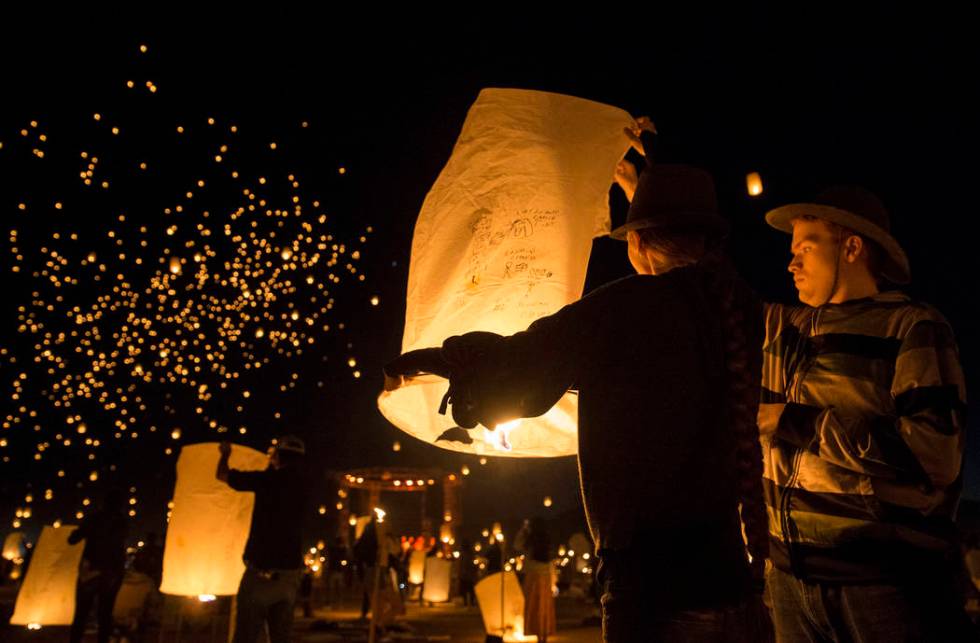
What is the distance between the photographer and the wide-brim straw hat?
232cm

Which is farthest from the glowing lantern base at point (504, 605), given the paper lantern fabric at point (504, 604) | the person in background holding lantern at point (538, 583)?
the person in background holding lantern at point (538, 583)

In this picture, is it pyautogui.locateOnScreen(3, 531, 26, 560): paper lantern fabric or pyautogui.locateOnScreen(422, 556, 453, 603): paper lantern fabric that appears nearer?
pyautogui.locateOnScreen(422, 556, 453, 603): paper lantern fabric

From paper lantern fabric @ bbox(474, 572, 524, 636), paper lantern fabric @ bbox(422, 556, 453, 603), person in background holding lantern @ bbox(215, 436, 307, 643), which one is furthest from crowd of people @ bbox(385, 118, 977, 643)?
paper lantern fabric @ bbox(422, 556, 453, 603)

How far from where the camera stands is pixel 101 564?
27.1 feet

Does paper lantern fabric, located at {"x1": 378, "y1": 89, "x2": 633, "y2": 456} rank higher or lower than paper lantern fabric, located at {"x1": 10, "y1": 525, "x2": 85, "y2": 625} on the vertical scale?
higher

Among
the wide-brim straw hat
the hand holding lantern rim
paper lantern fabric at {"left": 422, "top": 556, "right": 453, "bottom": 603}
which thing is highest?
the hand holding lantern rim

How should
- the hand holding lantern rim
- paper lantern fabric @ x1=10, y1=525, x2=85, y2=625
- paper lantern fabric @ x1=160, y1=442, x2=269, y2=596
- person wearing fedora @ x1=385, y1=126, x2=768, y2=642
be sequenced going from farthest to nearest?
paper lantern fabric @ x1=10, y1=525, x2=85, y2=625 < paper lantern fabric @ x1=160, y1=442, x2=269, y2=596 < the hand holding lantern rim < person wearing fedora @ x1=385, y1=126, x2=768, y2=642

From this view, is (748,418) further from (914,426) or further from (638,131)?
(638,131)

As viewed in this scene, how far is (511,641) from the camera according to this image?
32.0 feet

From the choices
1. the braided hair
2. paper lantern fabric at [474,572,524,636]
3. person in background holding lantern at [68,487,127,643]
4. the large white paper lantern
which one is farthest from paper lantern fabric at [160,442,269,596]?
the large white paper lantern

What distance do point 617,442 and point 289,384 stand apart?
22470 millimetres

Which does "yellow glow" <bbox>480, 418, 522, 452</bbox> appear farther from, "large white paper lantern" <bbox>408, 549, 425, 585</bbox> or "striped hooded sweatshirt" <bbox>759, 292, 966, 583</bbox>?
"large white paper lantern" <bbox>408, 549, 425, 585</bbox>

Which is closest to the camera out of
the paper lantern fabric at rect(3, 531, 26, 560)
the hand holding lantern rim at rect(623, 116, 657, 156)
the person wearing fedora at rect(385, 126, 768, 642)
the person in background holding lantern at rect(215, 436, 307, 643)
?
the person wearing fedora at rect(385, 126, 768, 642)

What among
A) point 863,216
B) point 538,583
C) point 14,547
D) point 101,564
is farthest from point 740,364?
point 14,547
